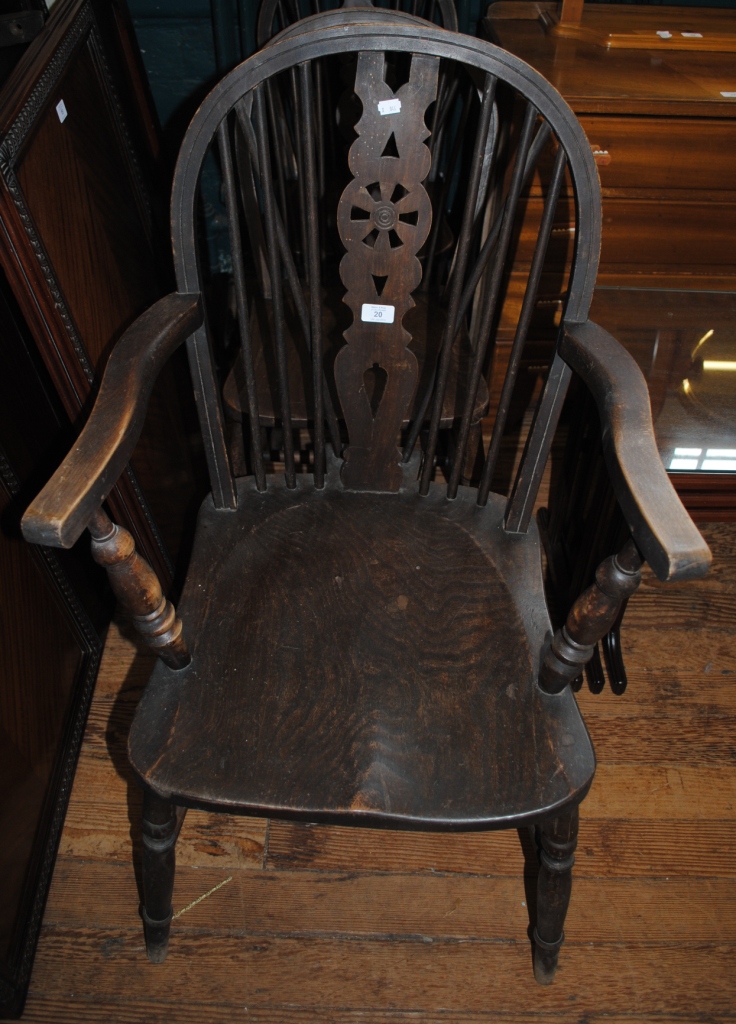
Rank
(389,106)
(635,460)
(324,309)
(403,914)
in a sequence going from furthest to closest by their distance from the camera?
(324,309) < (403,914) < (389,106) < (635,460)

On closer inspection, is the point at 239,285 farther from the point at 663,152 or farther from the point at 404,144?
the point at 663,152

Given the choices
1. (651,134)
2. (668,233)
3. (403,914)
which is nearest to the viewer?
(403,914)

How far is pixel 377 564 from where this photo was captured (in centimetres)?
107

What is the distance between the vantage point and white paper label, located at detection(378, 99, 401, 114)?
2.93 feet

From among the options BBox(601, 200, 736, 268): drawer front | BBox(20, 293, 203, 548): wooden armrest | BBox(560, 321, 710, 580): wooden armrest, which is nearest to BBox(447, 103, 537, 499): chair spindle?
BBox(560, 321, 710, 580): wooden armrest

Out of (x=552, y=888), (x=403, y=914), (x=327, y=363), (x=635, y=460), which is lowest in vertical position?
(x=403, y=914)

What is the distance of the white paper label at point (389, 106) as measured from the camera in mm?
892

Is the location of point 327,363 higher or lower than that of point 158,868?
higher

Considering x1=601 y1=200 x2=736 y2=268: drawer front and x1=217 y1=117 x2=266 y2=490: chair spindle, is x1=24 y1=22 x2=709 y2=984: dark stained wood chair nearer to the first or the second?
x1=217 y1=117 x2=266 y2=490: chair spindle

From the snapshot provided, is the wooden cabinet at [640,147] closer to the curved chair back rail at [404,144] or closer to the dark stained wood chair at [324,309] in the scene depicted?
the dark stained wood chair at [324,309]

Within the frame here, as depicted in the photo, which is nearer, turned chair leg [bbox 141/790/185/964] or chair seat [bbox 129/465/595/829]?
chair seat [bbox 129/465/595/829]

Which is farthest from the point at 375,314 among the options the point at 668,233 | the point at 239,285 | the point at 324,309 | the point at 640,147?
the point at 668,233

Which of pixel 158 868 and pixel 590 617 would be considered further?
pixel 158 868

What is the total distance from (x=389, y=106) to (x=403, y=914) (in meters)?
1.12
